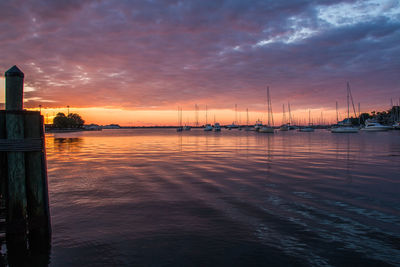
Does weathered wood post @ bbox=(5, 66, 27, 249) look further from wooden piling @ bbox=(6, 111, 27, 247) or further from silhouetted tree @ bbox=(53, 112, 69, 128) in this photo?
silhouetted tree @ bbox=(53, 112, 69, 128)

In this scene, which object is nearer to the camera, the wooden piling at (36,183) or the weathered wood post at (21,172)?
the weathered wood post at (21,172)

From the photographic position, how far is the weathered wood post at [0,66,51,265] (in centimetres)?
618

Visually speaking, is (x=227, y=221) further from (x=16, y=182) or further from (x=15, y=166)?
(x=15, y=166)

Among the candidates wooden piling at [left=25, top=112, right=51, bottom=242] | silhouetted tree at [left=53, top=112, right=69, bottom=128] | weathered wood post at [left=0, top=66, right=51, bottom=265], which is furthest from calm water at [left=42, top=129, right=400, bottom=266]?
silhouetted tree at [left=53, top=112, right=69, bottom=128]

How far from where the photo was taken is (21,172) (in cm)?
625

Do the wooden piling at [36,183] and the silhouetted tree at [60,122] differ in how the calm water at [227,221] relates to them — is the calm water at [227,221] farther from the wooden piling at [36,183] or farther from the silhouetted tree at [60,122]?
the silhouetted tree at [60,122]

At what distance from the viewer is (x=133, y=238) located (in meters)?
6.71

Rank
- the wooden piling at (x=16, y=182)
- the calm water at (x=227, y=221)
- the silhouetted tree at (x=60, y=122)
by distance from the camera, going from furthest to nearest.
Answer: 1. the silhouetted tree at (x=60, y=122)
2. the wooden piling at (x=16, y=182)
3. the calm water at (x=227, y=221)

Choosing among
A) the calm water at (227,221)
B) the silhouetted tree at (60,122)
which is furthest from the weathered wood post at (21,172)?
the silhouetted tree at (60,122)

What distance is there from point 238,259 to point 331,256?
6.43 ft

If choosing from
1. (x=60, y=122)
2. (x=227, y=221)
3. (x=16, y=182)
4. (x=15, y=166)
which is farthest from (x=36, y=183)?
(x=60, y=122)

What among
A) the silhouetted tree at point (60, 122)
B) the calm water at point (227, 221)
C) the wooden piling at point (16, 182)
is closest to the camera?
the calm water at point (227, 221)

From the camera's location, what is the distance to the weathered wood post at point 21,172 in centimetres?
618

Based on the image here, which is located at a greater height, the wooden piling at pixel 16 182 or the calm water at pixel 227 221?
the wooden piling at pixel 16 182
